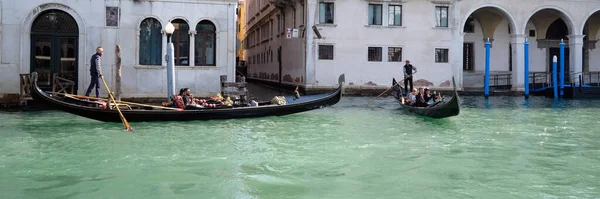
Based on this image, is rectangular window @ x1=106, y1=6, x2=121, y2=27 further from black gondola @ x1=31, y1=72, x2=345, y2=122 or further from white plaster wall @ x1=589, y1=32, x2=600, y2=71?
white plaster wall @ x1=589, y1=32, x2=600, y2=71

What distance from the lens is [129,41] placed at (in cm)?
1320

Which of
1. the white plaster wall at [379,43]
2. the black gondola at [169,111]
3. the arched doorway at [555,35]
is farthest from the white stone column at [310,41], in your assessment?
the arched doorway at [555,35]

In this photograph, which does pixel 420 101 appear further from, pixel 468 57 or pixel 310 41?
pixel 468 57

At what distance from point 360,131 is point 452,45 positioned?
11.9 m

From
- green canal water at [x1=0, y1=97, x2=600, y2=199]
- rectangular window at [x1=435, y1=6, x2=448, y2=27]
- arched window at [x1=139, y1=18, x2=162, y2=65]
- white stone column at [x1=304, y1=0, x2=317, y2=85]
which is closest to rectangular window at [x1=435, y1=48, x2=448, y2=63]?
rectangular window at [x1=435, y1=6, x2=448, y2=27]

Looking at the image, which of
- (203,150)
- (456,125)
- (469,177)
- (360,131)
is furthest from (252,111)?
(469,177)

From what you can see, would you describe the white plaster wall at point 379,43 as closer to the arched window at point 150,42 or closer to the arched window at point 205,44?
the arched window at point 205,44

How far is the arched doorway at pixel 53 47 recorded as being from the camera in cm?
1264

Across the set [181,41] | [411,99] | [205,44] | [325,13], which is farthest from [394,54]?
[181,41]

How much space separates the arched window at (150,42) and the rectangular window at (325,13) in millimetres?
7115

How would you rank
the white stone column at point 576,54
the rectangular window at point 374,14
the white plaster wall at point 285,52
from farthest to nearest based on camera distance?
the white stone column at point 576,54
the white plaster wall at point 285,52
the rectangular window at point 374,14

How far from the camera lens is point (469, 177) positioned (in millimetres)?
5574

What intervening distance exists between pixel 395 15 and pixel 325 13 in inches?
103

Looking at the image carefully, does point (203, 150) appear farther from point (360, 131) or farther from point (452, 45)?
point (452, 45)
